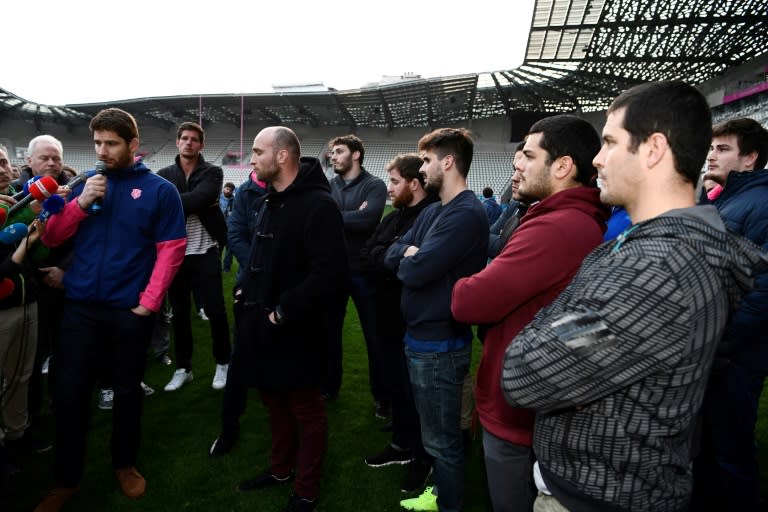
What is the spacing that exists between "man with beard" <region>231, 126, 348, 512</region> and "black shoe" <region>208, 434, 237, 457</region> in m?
0.86

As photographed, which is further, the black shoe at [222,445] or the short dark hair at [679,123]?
the black shoe at [222,445]

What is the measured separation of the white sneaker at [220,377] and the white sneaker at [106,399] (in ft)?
2.68

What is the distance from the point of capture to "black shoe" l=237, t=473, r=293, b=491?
2668 mm

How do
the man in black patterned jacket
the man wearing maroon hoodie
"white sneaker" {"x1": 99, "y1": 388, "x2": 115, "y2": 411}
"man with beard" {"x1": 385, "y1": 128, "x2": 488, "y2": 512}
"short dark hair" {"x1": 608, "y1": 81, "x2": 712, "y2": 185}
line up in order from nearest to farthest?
the man in black patterned jacket
"short dark hair" {"x1": 608, "y1": 81, "x2": 712, "y2": 185}
the man wearing maroon hoodie
"man with beard" {"x1": 385, "y1": 128, "x2": 488, "y2": 512}
"white sneaker" {"x1": 99, "y1": 388, "x2": 115, "y2": 411}

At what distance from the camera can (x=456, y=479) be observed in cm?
215

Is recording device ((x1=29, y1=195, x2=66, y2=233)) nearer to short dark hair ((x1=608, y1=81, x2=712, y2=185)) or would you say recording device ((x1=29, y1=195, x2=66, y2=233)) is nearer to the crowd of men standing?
the crowd of men standing

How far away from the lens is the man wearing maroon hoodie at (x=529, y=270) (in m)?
1.45

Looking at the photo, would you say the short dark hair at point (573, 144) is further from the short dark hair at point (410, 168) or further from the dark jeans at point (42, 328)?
the dark jeans at point (42, 328)

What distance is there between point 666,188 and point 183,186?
3.95m

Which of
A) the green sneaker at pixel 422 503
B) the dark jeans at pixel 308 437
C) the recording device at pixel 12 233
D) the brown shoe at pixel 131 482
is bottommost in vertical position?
the brown shoe at pixel 131 482

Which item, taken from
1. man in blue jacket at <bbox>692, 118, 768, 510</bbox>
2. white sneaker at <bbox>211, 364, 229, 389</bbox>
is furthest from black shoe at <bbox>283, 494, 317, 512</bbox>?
man in blue jacket at <bbox>692, 118, 768, 510</bbox>

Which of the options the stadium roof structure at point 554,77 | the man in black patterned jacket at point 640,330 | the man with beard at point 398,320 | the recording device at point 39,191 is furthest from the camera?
the stadium roof structure at point 554,77

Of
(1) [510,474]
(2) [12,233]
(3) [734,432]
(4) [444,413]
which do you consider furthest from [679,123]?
(2) [12,233]

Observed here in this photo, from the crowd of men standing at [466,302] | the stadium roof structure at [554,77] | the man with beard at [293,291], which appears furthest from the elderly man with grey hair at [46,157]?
the stadium roof structure at [554,77]
